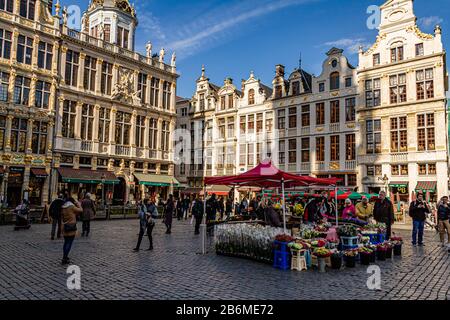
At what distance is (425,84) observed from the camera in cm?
3084

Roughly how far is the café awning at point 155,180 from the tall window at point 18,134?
35.4 ft

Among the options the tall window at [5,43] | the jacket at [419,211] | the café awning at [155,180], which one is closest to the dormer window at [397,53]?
the jacket at [419,211]

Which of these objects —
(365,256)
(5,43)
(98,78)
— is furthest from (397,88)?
(5,43)

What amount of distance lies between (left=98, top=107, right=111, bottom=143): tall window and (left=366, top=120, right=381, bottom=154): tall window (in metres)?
24.0

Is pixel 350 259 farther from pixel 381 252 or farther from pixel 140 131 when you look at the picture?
pixel 140 131

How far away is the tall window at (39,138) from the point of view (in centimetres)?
3058

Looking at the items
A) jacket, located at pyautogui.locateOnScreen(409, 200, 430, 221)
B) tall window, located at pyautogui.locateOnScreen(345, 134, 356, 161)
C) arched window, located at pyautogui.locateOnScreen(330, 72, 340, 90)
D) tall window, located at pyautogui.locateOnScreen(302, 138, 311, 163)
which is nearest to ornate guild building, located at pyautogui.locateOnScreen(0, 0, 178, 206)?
tall window, located at pyautogui.locateOnScreen(302, 138, 311, 163)

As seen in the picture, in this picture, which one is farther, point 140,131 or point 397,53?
point 140,131

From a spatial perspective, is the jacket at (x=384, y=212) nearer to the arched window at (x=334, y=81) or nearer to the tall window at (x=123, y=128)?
the arched window at (x=334, y=81)

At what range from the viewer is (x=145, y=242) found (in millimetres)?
14477

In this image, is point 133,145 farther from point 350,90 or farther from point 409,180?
point 409,180

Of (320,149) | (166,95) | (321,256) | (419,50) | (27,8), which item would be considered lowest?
(321,256)

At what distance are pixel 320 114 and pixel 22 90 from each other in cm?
2595

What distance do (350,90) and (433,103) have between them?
23.0 feet
